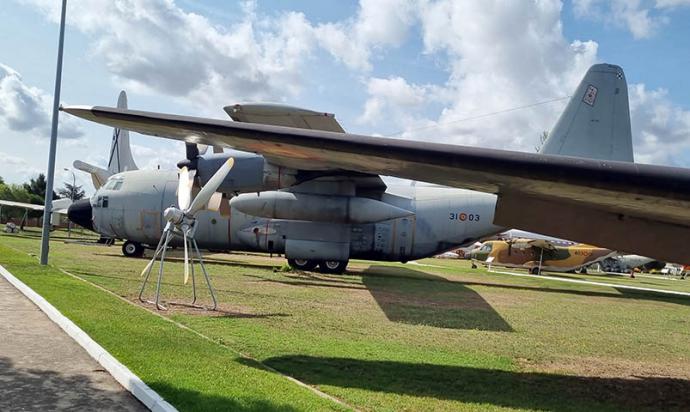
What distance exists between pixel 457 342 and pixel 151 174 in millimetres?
19973

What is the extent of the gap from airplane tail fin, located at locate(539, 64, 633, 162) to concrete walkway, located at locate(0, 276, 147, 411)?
11.7 m

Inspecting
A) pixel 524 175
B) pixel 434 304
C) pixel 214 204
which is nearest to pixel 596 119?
pixel 434 304

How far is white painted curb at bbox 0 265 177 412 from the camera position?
17.4 feet

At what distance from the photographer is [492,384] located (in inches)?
284

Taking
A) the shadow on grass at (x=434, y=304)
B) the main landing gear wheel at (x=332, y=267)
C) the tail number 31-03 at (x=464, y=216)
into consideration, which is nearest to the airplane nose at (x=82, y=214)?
the main landing gear wheel at (x=332, y=267)

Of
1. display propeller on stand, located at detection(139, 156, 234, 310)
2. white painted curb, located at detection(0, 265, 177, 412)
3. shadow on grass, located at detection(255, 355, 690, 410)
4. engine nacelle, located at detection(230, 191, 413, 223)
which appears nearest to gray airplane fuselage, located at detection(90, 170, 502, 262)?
engine nacelle, located at detection(230, 191, 413, 223)

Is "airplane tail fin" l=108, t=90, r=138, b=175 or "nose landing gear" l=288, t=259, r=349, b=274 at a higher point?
"airplane tail fin" l=108, t=90, r=138, b=175

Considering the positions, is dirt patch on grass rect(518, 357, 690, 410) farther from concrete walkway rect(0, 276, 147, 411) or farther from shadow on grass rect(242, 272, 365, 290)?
shadow on grass rect(242, 272, 365, 290)

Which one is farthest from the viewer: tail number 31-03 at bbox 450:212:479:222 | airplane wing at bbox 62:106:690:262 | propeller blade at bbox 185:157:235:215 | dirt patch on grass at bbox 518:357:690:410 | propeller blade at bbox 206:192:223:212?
tail number 31-03 at bbox 450:212:479:222

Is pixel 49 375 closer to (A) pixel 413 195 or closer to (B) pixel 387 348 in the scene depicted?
(B) pixel 387 348

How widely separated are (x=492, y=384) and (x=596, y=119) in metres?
8.84

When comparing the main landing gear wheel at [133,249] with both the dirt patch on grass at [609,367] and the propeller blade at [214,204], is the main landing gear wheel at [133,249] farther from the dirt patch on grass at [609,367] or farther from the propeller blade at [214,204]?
the dirt patch on grass at [609,367]

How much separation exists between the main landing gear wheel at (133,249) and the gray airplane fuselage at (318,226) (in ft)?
3.87

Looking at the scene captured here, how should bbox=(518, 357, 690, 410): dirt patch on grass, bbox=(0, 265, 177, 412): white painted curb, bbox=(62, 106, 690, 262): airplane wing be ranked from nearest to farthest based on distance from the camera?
1. bbox=(62, 106, 690, 262): airplane wing
2. bbox=(0, 265, 177, 412): white painted curb
3. bbox=(518, 357, 690, 410): dirt patch on grass
